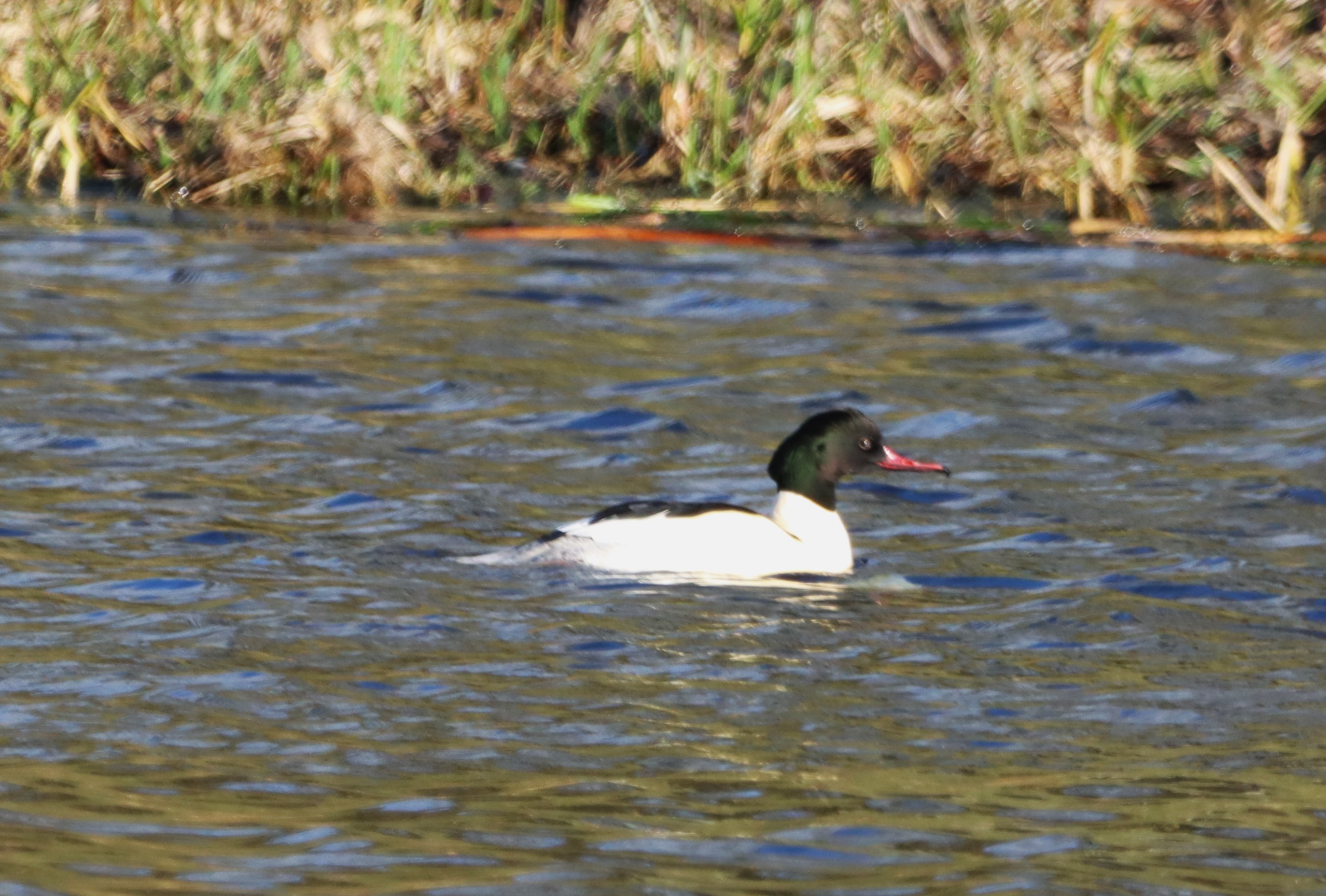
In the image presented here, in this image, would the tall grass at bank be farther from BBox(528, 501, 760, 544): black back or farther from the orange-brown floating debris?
BBox(528, 501, 760, 544): black back

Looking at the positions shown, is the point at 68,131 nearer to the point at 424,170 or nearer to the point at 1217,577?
the point at 424,170

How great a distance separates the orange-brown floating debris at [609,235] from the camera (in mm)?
11523

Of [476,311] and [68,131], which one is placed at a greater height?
[68,131]

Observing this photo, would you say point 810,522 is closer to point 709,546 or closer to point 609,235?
point 709,546

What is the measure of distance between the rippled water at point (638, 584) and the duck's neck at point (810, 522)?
0.29 m

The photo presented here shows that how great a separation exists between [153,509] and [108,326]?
2932 millimetres

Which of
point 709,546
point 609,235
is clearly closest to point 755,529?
point 709,546

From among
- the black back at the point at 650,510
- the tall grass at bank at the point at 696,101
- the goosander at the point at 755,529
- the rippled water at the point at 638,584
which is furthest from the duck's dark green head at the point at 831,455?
the tall grass at bank at the point at 696,101

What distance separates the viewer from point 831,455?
24.6 ft

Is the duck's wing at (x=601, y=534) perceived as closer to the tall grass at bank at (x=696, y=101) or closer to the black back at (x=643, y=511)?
the black back at (x=643, y=511)

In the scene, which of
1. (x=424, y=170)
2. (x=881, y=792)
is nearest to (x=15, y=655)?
(x=881, y=792)

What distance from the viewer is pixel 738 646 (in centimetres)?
583

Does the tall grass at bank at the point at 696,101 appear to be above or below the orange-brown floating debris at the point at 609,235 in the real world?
above

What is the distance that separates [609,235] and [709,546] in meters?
5.00
